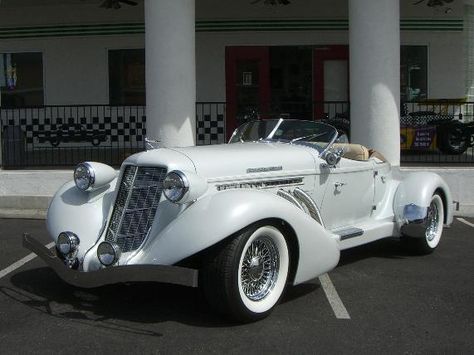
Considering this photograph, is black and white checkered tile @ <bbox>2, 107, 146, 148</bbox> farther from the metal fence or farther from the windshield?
the windshield

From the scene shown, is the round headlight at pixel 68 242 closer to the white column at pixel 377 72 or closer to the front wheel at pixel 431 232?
the front wheel at pixel 431 232

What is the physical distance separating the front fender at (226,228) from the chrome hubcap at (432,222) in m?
2.32

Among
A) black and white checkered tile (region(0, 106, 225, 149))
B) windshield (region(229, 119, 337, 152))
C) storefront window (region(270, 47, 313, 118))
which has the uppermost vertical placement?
storefront window (region(270, 47, 313, 118))

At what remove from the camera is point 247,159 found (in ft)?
16.9

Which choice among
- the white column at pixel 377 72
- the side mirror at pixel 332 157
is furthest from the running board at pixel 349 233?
the white column at pixel 377 72

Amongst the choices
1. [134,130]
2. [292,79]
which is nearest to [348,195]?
[134,130]

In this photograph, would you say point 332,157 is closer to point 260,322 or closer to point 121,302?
point 260,322

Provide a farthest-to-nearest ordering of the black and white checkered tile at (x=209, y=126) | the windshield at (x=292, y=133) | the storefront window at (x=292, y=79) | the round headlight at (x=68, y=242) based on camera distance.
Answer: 1. the storefront window at (x=292, y=79)
2. the black and white checkered tile at (x=209, y=126)
3. the windshield at (x=292, y=133)
4. the round headlight at (x=68, y=242)

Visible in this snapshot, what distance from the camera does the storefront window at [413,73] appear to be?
14250mm

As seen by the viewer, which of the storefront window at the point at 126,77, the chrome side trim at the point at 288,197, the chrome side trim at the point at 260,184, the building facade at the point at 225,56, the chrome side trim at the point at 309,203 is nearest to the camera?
the chrome side trim at the point at 260,184

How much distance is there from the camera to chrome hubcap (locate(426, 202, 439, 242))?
6.69 m

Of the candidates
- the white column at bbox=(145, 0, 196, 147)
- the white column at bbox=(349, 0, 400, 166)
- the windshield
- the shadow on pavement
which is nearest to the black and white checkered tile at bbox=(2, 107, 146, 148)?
the white column at bbox=(145, 0, 196, 147)

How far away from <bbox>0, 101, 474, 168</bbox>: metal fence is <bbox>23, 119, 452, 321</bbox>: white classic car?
4.41 metres

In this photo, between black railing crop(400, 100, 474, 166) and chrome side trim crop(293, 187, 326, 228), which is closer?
chrome side trim crop(293, 187, 326, 228)
